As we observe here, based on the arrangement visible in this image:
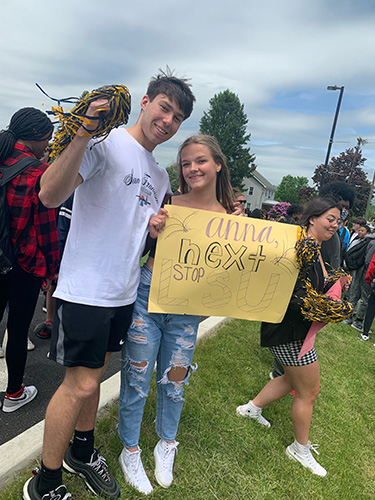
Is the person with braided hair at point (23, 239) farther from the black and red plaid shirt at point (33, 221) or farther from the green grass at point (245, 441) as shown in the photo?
the green grass at point (245, 441)

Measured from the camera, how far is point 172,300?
1.91m

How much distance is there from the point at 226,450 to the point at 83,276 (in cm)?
172

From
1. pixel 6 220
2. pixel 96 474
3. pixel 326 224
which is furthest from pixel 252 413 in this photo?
pixel 6 220

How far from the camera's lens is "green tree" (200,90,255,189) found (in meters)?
43.6

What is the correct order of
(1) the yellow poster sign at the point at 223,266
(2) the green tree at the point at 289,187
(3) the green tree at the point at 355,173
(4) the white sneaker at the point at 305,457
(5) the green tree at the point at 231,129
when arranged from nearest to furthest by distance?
1. (1) the yellow poster sign at the point at 223,266
2. (4) the white sneaker at the point at 305,457
3. (3) the green tree at the point at 355,173
4. (5) the green tree at the point at 231,129
5. (2) the green tree at the point at 289,187

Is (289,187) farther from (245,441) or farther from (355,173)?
(245,441)

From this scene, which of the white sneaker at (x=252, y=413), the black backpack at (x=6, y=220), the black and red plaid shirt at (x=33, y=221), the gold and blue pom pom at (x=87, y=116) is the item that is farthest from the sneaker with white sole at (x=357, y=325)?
the gold and blue pom pom at (x=87, y=116)

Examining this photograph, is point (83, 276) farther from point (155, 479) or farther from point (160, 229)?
point (155, 479)

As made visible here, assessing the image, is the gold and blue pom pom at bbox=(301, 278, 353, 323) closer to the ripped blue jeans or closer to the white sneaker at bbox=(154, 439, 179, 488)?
the ripped blue jeans

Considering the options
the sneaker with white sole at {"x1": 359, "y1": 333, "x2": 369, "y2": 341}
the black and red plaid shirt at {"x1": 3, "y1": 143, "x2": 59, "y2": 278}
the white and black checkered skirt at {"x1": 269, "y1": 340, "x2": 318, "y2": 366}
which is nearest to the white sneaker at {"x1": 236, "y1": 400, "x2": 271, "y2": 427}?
the white and black checkered skirt at {"x1": 269, "y1": 340, "x2": 318, "y2": 366}

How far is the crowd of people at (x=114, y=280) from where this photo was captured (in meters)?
1.55

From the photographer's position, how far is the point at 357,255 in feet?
21.7

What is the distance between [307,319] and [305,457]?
3.63ft

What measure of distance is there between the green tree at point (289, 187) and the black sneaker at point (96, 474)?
81227 mm
